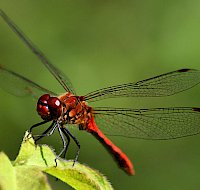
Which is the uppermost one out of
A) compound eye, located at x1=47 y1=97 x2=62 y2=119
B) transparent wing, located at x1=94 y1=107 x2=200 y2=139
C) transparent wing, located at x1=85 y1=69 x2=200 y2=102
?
compound eye, located at x1=47 y1=97 x2=62 y2=119

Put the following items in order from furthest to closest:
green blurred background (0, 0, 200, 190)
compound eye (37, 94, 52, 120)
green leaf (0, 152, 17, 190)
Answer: green blurred background (0, 0, 200, 190), compound eye (37, 94, 52, 120), green leaf (0, 152, 17, 190)

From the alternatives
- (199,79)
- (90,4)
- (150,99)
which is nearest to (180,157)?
(150,99)

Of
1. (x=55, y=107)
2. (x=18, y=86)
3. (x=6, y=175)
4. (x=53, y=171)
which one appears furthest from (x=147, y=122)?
(x=6, y=175)

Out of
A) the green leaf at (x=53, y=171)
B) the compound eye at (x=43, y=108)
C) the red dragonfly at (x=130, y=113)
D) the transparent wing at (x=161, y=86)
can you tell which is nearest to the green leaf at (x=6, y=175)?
the green leaf at (x=53, y=171)

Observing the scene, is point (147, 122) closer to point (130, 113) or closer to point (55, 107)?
point (130, 113)

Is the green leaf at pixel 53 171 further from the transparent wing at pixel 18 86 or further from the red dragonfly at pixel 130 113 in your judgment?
the transparent wing at pixel 18 86

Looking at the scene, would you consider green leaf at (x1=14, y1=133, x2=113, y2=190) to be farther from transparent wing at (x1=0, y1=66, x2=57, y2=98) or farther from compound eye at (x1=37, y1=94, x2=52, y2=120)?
transparent wing at (x1=0, y1=66, x2=57, y2=98)

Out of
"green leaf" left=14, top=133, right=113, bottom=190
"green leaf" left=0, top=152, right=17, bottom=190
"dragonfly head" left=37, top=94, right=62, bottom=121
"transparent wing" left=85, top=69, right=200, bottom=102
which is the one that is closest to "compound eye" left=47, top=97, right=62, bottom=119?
"dragonfly head" left=37, top=94, right=62, bottom=121
